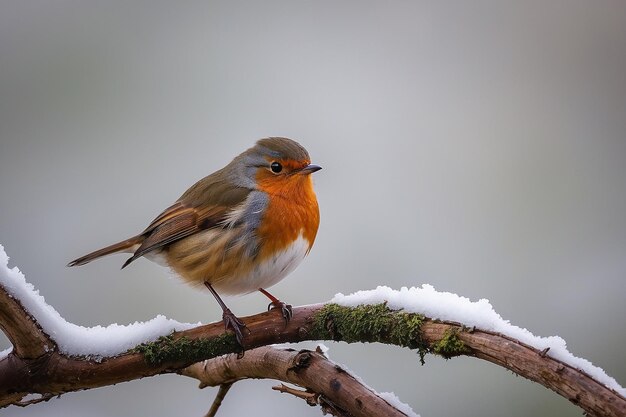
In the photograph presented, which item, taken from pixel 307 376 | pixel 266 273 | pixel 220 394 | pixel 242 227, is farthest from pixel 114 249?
pixel 307 376

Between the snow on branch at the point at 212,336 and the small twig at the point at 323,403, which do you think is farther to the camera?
the small twig at the point at 323,403

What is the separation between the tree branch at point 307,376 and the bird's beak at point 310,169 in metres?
1.12

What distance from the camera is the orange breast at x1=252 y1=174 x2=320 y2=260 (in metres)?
3.31

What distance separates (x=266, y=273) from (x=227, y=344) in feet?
2.62

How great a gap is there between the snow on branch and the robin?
656 mm

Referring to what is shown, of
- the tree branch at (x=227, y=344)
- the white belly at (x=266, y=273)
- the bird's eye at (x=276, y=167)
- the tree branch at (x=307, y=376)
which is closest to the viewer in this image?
the tree branch at (x=227, y=344)

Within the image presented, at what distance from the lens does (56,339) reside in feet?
7.52

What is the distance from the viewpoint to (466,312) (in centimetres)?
206

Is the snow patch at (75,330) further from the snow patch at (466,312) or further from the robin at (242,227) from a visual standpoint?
the robin at (242,227)

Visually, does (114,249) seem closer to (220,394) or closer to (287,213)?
(287,213)

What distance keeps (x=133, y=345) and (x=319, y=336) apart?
589 millimetres

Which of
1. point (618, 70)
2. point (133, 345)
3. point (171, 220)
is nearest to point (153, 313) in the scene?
point (171, 220)

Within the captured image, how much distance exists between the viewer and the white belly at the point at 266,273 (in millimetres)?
3258

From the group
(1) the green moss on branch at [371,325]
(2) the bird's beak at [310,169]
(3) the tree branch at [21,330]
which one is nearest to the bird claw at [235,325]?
(1) the green moss on branch at [371,325]
